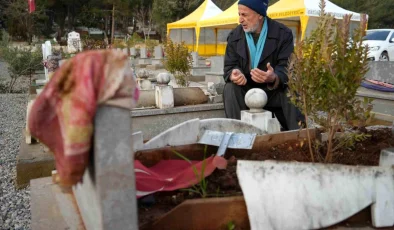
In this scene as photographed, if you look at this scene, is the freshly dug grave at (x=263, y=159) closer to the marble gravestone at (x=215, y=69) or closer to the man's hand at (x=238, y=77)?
the man's hand at (x=238, y=77)

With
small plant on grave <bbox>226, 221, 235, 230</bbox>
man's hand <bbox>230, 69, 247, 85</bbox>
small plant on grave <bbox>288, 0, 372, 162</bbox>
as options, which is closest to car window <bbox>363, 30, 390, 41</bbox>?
man's hand <bbox>230, 69, 247, 85</bbox>

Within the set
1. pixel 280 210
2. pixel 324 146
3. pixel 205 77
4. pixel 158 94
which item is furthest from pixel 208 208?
pixel 205 77

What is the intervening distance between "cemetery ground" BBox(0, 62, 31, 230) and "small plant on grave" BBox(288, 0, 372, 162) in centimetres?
234

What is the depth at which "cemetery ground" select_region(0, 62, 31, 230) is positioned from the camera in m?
3.27

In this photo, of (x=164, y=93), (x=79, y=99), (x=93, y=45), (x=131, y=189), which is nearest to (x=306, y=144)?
(x=131, y=189)

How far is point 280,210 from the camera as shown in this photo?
5.38 ft

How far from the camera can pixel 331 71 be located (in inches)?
80.5

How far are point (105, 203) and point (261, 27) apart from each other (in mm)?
2633

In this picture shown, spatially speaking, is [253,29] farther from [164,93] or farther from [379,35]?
[379,35]

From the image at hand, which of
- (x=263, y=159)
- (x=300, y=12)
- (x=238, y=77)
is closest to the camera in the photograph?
(x=263, y=159)

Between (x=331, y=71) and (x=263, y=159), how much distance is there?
2.19 ft

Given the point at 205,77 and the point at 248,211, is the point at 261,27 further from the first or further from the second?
the point at 205,77

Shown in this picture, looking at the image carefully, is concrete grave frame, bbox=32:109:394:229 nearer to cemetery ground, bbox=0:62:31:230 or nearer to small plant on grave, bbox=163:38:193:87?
cemetery ground, bbox=0:62:31:230

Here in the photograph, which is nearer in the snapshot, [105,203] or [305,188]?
[105,203]
